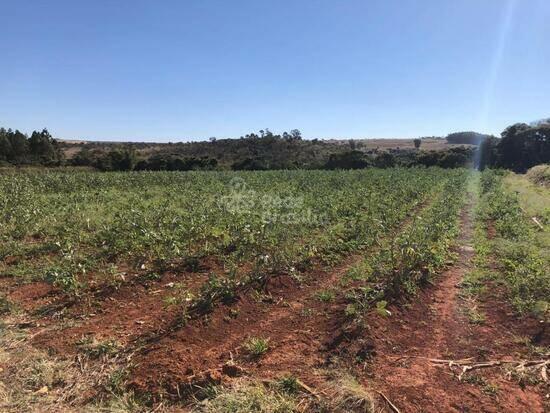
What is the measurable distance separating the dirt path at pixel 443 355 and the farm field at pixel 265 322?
18 millimetres

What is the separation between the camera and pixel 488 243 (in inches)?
383

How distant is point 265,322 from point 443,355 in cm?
200

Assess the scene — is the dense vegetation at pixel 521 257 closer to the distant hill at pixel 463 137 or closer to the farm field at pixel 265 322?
the farm field at pixel 265 322

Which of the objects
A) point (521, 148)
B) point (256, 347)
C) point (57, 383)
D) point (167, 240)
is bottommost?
point (57, 383)

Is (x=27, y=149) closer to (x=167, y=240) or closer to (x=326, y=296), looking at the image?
(x=167, y=240)

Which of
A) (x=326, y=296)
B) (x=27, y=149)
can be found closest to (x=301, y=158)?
(x=27, y=149)

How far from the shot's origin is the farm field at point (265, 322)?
143 inches

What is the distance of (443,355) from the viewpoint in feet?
14.2

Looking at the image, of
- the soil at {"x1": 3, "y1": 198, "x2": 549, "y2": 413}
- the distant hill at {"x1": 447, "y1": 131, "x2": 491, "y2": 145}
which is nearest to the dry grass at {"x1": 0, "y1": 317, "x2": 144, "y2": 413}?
the soil at {"x1": 3, "y1": 198, "x2": 549, "y2": 413}

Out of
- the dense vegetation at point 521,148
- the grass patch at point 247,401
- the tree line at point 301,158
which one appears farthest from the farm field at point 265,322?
the dense vegetation at point 521,148

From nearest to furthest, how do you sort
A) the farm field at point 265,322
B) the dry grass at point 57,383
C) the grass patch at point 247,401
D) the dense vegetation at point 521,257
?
the grass patch at point 247,401 < the dry grass at point 57,383 < the farm field at point 265,322 < the dense vegetation at point 521,257

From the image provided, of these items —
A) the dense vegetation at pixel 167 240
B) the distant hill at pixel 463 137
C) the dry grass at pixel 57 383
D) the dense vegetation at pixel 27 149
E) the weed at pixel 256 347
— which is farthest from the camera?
the distant hill at pixel 463 137

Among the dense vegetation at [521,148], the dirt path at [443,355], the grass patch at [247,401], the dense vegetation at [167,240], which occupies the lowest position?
the dirt path at [443,355]

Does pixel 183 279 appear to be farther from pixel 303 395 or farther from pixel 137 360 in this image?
pixel 303 395
